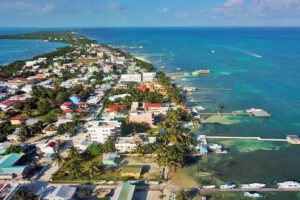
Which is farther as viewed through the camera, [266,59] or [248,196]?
[266,59]

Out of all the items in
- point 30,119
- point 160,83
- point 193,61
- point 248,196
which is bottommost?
point 248,196

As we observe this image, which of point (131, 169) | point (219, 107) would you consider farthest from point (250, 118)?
point (131, 169)

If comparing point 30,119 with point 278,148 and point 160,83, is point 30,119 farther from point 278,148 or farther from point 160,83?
point 278,148

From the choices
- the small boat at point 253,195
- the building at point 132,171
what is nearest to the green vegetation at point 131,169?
the building at point 132,171

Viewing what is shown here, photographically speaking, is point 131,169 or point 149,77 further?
point 149,77

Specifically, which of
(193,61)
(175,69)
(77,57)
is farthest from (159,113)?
(77,57)

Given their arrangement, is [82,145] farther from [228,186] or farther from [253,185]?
[253,185]
